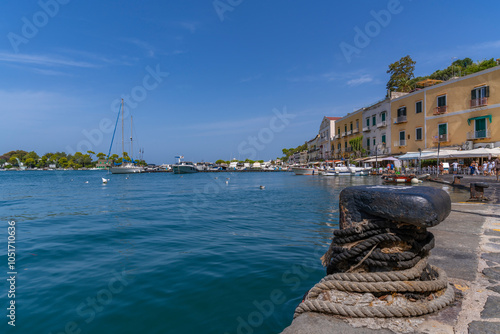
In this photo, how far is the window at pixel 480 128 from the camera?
87.5 feet

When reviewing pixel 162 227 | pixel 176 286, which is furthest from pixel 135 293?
pixel 162 227

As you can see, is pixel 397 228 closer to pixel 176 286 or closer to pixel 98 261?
pixel 176 286

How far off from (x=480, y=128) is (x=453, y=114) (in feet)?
10.2

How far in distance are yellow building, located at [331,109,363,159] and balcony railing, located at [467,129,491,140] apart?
64.6 ft

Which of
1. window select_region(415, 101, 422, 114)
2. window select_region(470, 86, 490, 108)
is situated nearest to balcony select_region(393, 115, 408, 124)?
window select_region(415, 101, 422, 114)

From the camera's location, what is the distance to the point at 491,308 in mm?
2125

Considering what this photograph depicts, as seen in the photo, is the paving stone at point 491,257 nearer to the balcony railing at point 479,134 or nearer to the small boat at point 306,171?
the balcony railing at point 479,134

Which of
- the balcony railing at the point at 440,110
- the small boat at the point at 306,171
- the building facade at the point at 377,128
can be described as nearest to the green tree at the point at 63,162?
the small boat at the point at 306,171

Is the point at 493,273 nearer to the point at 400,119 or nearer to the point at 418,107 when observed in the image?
the point at 418,107

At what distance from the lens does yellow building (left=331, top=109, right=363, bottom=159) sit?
48013mm

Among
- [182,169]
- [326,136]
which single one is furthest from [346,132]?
[182,169]

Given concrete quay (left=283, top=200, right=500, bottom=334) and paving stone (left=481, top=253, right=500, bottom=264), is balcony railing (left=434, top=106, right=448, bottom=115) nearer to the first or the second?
concrete quay (left=283, top=200, right=500, bottom=334)

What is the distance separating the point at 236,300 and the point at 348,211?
9.16 ft

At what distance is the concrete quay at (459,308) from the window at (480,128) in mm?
29675
